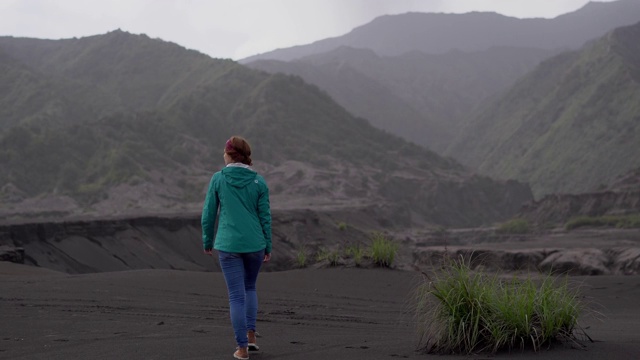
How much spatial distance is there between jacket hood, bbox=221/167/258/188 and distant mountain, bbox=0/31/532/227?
36773 mm

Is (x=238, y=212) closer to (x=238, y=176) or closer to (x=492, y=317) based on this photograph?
(x=238, y=176)

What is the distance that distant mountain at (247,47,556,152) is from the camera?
126250 mm

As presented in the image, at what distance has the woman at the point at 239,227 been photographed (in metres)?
5.89

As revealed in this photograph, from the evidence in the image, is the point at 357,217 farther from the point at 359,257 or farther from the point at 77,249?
the point at 359,257

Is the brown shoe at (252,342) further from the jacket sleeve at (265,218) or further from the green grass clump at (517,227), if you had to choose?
the green grass clump at (517,227)

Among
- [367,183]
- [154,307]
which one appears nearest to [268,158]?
[367,183]

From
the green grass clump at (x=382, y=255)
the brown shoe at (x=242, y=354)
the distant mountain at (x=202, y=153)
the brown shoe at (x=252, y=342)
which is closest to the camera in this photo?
the brown shoe at (x=242, y=354)

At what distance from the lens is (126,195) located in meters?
48.4

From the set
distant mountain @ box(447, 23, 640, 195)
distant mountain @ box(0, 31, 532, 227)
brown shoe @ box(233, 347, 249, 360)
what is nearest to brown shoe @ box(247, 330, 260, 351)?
brown shoe @ box(233, 347, 249, 360)

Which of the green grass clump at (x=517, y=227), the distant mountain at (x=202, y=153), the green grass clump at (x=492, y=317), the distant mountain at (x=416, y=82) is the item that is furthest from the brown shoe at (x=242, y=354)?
the distant mountain at (x=416, y=82)

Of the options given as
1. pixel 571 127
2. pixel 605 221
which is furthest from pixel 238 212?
pixel 571 127

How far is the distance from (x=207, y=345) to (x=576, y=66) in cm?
9437

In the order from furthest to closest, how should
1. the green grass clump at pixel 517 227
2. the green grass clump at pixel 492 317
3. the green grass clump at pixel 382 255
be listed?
the green grass clump at pixel 517 227 < the green grass clump at pixel 382 255 < the green grass clump at pixel 492 317

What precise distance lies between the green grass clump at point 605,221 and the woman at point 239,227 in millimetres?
39750
